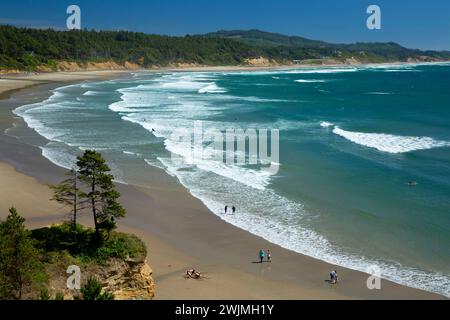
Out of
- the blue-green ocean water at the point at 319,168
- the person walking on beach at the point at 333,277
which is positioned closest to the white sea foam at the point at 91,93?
the blue-green ocean water at the point at 319,168

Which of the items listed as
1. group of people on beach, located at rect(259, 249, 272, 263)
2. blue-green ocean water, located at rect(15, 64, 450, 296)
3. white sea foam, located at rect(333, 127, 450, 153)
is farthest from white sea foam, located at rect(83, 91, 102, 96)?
group of people on beach, located at rect(259, 249, 272, 263)

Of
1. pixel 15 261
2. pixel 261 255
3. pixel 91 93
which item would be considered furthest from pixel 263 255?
pixel 91 93

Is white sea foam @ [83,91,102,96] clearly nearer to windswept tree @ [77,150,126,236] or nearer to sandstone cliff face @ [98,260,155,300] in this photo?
windswept tree @ [77,150,126,236]

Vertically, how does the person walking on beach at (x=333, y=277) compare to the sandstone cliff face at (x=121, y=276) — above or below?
below

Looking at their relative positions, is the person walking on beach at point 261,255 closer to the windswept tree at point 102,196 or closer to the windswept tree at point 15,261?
the windswept tree at point 102,196
